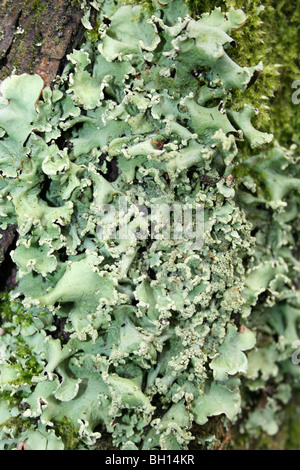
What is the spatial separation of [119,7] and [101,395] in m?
1.55

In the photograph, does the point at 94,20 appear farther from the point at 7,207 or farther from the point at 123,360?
the point at 123,360

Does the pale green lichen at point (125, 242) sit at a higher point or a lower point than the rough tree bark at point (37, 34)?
lower

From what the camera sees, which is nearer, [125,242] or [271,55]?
[125,242]

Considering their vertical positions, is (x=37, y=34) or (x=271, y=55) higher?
(x=37, y=34)

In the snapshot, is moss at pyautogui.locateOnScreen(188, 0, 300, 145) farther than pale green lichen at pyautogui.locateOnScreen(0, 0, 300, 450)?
Yes

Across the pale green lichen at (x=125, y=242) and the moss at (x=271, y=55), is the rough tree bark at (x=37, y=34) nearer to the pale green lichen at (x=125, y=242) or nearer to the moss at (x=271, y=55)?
the pale green lichen at (x=125, y=242)

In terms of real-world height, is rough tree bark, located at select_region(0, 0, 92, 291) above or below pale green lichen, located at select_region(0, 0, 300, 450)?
above

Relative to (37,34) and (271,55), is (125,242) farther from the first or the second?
(271,55)

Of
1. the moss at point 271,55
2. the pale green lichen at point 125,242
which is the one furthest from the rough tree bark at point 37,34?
the moss at point 271,55

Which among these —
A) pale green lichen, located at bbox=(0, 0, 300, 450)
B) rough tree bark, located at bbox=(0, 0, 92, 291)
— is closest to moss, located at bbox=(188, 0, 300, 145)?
pale green lichen, located at bbox=(0, 0, 300, 450)

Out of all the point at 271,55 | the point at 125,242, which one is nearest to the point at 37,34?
the point at 125,242

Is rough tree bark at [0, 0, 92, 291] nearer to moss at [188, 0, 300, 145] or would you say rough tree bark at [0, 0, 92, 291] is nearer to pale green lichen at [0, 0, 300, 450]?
pale green lichen at [0, 0, 300, 450]

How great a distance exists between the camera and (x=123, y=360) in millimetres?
1743
